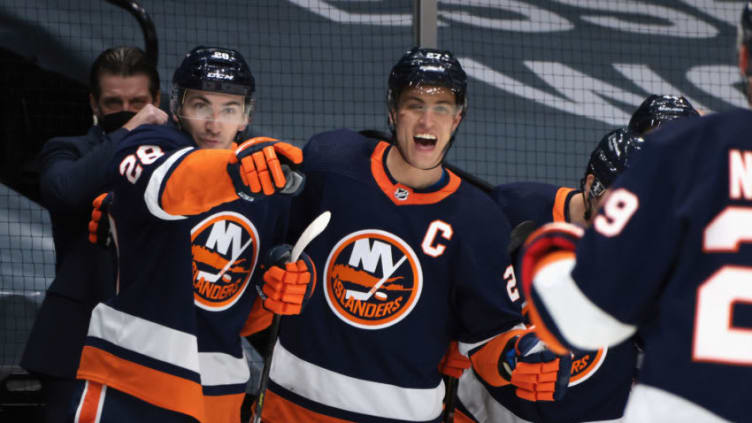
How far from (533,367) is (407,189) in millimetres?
492

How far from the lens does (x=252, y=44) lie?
4.53 metres

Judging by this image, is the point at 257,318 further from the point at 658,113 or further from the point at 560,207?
the point at 658,113

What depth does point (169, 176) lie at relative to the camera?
77.6 inches

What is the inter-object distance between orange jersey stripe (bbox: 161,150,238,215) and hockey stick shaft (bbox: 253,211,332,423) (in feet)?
1.06

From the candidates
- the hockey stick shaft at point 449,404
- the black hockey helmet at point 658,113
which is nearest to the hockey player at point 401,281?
the hockey stick shaft at point 449,404

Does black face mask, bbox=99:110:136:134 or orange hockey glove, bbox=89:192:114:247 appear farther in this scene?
black face mask, bbox=99:110:136:134

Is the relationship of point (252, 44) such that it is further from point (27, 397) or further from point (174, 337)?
point (174, 337)

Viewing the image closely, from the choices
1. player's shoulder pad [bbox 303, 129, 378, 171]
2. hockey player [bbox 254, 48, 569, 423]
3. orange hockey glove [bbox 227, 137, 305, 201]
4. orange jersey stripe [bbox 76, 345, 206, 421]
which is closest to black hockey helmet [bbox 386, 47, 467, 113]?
hockey player [bbox 254, 48, 569, 423]

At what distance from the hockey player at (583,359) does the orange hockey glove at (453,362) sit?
24 cm

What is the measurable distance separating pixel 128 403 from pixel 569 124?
307 centimetres

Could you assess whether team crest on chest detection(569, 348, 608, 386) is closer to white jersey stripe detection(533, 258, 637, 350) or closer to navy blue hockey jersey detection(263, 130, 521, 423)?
navy blue hockey jersey detection(263, 130, 521, 423)

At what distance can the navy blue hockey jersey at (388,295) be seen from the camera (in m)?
2.37

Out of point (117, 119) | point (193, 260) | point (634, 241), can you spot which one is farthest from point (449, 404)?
point (634, 241)

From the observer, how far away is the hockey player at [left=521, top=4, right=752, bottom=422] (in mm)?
1229
